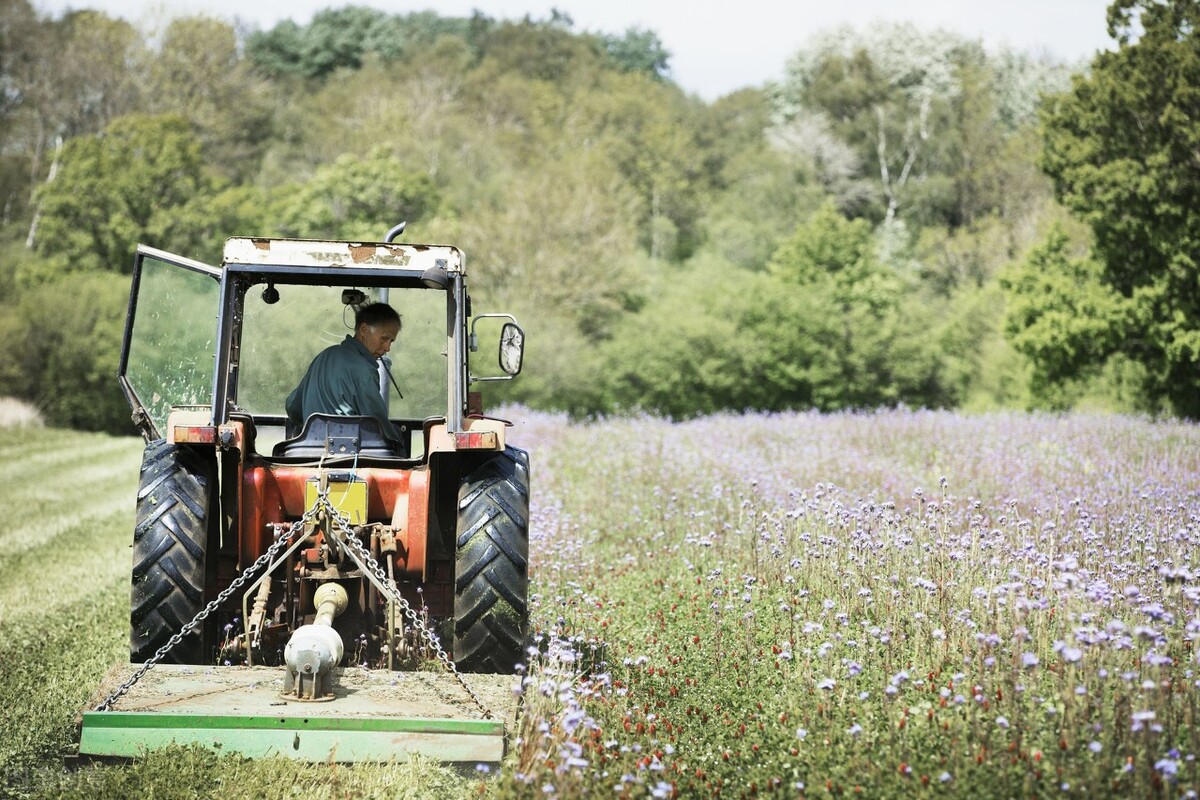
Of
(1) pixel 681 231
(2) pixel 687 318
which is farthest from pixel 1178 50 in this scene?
(1) pixel 681 231

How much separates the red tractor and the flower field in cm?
65

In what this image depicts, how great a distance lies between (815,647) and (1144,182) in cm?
1759

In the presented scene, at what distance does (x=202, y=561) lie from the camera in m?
5.88

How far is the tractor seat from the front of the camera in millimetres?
6184

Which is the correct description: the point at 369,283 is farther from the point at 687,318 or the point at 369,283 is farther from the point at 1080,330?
the point at 687,318

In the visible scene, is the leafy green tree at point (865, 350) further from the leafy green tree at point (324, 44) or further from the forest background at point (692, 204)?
the leafy green tree at point (324, 44)

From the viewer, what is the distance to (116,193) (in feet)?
133

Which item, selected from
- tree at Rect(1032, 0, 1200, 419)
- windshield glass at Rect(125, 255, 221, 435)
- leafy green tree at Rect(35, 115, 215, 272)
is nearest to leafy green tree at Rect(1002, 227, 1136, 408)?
tree at Rect(1032, 0, 1200, 419)

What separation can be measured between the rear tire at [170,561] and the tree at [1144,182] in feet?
62.6

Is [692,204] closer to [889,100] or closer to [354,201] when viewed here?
[889,100]

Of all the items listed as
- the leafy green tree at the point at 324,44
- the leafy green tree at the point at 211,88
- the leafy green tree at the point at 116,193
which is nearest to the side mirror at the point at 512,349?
the leafy green tree at the point at 116,193

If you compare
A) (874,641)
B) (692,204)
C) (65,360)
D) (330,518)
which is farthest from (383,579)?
(692,204)

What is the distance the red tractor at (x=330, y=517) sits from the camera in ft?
19.2

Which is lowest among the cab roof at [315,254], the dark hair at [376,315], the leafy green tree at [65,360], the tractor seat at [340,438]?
the leafy green tree at [65,360]
